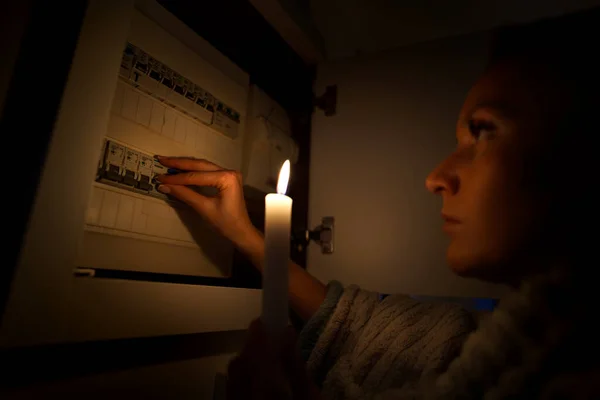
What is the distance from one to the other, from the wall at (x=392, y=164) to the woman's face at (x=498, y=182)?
189 mm

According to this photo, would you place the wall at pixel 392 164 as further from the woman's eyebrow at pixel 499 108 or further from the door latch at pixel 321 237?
the woman's eyebrow at pixel 499 108

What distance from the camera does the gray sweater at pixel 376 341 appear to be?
546 millimetres

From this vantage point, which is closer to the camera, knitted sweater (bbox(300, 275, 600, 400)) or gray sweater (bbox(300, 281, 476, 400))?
knitted sweater (bbox(300, 275, 600, 400))

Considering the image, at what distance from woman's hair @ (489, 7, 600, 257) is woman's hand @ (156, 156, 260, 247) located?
0.47 m

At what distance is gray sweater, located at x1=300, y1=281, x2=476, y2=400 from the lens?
546mm

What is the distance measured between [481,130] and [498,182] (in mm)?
109

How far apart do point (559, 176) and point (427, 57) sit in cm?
49

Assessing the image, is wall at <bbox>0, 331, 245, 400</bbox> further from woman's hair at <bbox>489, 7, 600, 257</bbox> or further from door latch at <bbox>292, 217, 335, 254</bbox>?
woman's hair at <bbox>489, 7, 600, 257</bbox>

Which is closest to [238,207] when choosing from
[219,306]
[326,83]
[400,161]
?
[219,306]

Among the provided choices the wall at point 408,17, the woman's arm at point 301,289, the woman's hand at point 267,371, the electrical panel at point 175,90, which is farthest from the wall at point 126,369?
the wall at point 408,17

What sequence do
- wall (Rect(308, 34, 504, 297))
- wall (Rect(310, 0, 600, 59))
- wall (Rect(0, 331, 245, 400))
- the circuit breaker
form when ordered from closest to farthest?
wall (Rect(0, 331, 245, 400)) → the circuit breaker → wall (Rect(308, 34, 504, 297)) → wall (Rect(310, 0, 600, 59))

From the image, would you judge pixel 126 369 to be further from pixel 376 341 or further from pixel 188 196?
pixel 376 341

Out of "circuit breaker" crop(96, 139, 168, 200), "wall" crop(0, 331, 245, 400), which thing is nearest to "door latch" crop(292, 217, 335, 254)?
"wall" crop(0, 331, 245, 400)

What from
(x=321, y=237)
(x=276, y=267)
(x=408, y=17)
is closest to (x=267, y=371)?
(x=276, y=267)
